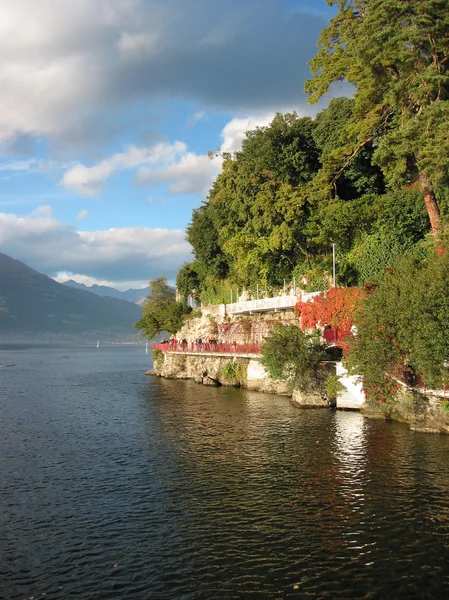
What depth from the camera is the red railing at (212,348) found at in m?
53.5

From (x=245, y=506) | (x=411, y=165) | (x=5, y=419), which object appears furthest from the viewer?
(x=411, y=165)

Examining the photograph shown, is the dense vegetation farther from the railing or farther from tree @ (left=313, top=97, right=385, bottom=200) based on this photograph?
the railing

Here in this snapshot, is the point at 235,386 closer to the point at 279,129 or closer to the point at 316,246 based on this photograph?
the point at 316,246

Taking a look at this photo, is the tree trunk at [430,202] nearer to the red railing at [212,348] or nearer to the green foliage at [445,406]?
the green foliage at [445,406]

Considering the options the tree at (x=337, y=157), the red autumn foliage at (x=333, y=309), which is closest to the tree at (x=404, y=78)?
the tree at (x=337, y=157)

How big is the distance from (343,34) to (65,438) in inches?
1705

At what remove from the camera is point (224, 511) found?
18141 millimetres

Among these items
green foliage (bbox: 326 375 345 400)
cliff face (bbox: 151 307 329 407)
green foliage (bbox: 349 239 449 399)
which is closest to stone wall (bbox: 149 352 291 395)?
cliff face (bbox: 151 307 329 407)

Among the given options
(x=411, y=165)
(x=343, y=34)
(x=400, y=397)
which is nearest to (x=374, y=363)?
(x=400, y=397)

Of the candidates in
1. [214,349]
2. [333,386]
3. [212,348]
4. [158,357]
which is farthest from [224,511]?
[158,357]

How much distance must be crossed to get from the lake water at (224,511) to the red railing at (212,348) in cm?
1907

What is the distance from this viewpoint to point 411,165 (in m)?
50.4

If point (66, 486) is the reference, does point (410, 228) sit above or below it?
above

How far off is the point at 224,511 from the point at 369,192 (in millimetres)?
46161
